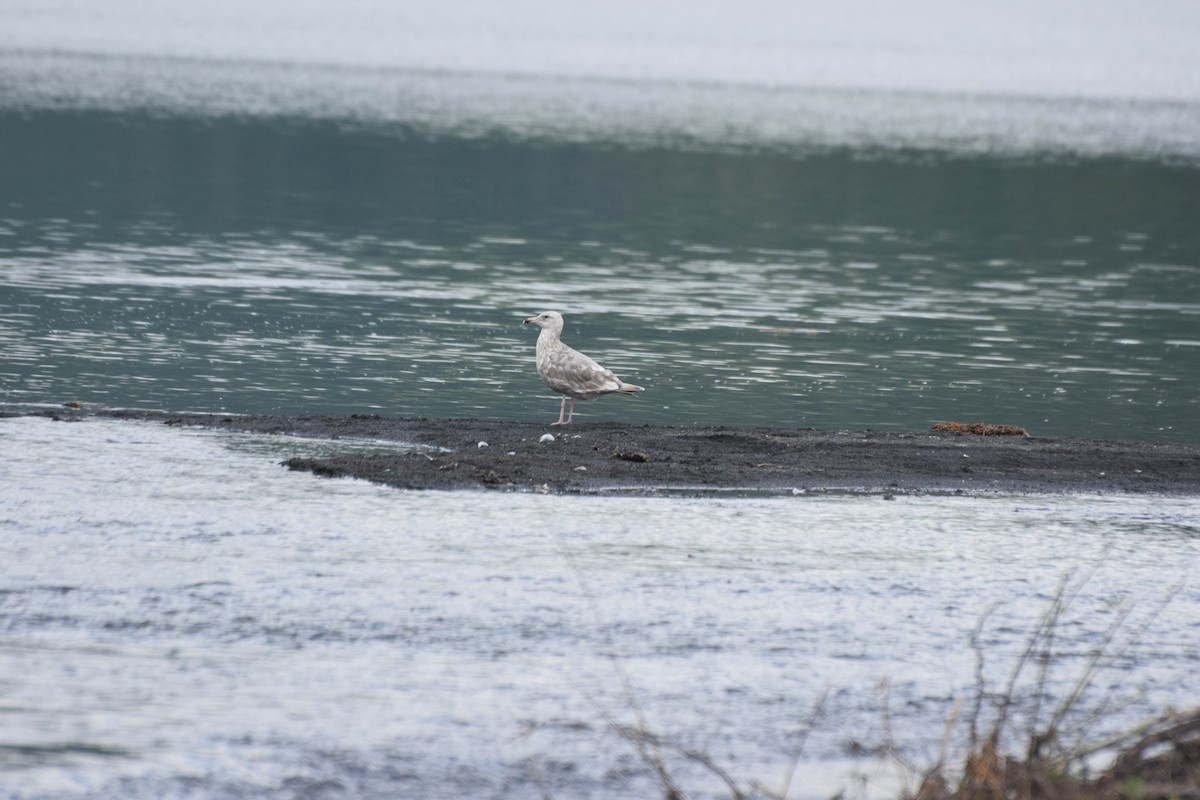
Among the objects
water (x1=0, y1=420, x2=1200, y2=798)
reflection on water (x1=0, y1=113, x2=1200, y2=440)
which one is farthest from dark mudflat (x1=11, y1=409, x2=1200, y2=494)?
reflection on water (x1=0, y1=113, x2=1200, y2=440)

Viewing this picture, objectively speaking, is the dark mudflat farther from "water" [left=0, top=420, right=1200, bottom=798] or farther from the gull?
"water" [left=0, top=420, right=1200, bottom=798]

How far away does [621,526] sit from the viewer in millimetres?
12656

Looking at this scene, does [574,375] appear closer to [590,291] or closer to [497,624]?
[497,624]

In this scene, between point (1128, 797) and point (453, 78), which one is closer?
point (1128, 797)

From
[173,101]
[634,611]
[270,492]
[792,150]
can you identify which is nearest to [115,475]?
[270,492]

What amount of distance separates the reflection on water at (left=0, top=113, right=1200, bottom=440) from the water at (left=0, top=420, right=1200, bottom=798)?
499 cm

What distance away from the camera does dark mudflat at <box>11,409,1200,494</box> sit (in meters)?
14.1

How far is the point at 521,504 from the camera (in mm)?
13188

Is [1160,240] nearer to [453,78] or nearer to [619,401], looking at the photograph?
[619,401]

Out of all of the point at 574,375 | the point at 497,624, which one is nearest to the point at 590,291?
the point at 574,375

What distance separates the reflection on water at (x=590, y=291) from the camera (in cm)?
1945

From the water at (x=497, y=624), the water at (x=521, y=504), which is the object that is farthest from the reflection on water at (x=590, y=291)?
the water at (x=497, y=624)

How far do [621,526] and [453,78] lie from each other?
13794 cm

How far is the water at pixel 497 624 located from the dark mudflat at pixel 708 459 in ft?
1.75
